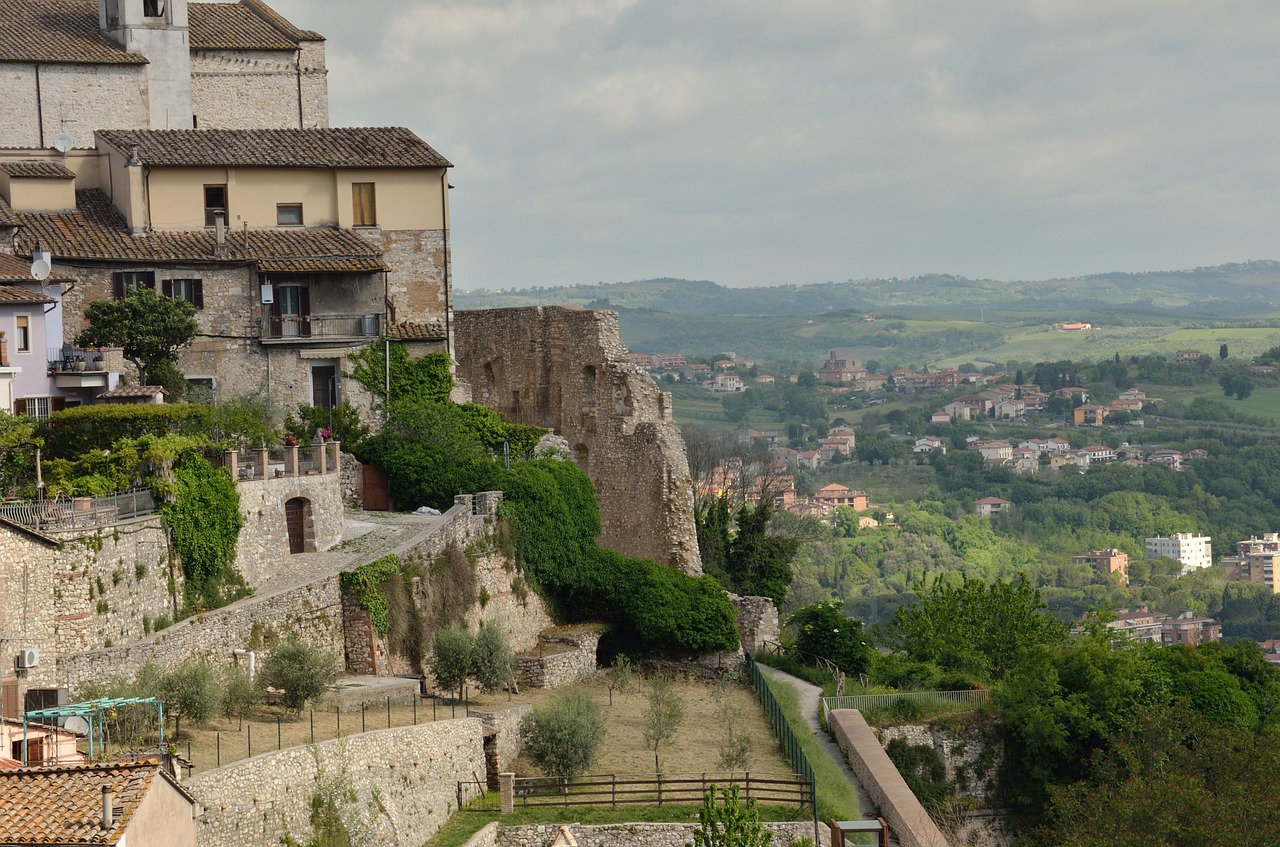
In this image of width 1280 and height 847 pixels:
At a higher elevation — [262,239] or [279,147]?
[279,147]

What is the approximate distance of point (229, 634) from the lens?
3356 cm

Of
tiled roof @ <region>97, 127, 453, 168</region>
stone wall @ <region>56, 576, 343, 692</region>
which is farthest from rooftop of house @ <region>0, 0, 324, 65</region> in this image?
stone wall @ <region>56, 576, 343, 692</region>

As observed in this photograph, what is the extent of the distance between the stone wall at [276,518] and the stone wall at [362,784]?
5458 mm

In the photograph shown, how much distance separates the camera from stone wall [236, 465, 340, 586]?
37.2 m

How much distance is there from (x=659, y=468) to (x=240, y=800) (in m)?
22.1

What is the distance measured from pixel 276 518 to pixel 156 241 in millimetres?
9885

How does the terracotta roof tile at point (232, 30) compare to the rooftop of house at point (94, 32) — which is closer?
the rooftop of house at point (94, 32)

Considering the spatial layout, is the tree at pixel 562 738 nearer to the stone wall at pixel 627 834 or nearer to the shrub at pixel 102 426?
the stone wall at pixel 627 834

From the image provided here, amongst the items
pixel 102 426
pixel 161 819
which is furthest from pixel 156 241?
pixel 161 819

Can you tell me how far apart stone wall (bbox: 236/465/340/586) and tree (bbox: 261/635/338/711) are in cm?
372

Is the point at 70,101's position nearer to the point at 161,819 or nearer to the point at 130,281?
the point at 130,281

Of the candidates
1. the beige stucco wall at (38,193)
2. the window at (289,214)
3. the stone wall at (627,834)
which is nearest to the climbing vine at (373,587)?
the stone wall at (627,834)

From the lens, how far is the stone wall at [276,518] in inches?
1467

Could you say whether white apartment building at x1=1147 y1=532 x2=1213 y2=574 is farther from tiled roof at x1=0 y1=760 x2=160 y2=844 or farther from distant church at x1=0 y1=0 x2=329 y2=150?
tiled roof at x1=0 y1=760 x2=160 y2=844
